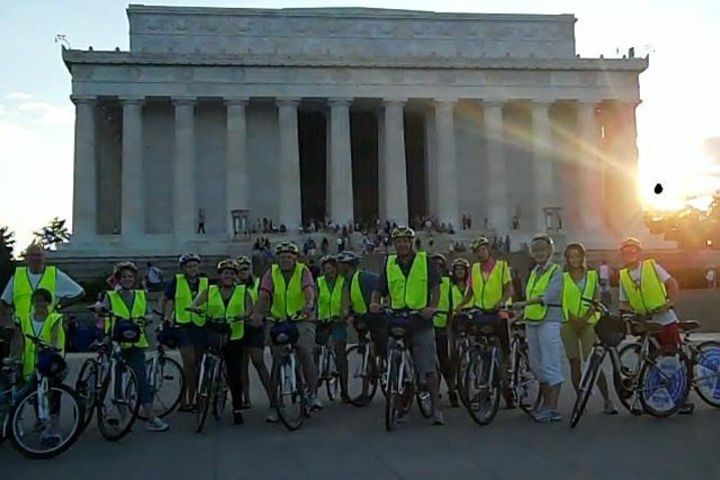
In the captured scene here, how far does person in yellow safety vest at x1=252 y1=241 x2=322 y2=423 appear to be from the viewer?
12.3 metres

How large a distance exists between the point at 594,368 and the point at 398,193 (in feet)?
148

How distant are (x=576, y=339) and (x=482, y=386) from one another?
5.20 feet

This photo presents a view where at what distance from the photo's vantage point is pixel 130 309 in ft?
38.9

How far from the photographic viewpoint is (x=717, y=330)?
29.1 meters

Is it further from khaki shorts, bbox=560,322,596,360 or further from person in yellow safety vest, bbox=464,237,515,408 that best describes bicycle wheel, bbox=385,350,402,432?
khaki shorts, bbox=560,322,596,360

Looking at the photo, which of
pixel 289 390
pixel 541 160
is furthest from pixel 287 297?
pixel 541 160

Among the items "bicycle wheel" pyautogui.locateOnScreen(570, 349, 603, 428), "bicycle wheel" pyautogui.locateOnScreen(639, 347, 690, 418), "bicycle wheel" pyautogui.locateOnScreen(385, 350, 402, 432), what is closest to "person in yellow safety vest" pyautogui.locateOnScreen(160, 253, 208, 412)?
"bicycle wheel" pyautogui.locateOnScreen(385, 350, 402, 432)

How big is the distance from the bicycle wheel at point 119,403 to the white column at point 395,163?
146 ft

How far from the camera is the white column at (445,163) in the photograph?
56.5m

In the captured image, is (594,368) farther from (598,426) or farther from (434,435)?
(434,435)

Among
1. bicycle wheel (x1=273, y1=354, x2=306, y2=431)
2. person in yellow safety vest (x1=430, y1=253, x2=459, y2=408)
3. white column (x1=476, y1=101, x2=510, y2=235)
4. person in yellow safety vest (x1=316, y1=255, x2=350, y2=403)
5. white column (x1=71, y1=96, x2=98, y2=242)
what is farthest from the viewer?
white column (x1=476, y1=101, x2=510, y2=235)

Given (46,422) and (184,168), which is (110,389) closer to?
A: (46,422)

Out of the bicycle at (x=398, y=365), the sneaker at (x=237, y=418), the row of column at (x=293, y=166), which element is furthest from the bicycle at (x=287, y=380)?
the row of column at (x=293, y=166)

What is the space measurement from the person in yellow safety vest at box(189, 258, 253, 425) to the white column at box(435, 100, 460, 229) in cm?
4409
